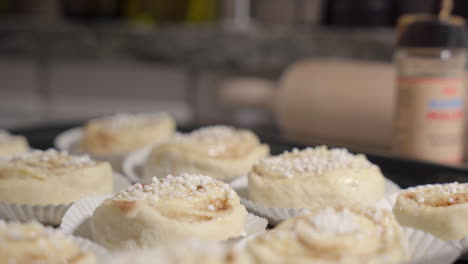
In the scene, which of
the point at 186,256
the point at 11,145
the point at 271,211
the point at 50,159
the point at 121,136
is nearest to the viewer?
the point at 186,256

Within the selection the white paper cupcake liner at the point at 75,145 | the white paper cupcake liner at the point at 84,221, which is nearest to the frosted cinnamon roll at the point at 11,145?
the white paper cupcake liner at the point at 75,145

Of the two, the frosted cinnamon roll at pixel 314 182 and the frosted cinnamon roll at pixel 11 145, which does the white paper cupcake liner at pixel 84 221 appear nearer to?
the frosted cinnamon roll at pixel 314 182

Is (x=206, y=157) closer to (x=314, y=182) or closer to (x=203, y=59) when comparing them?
(x=314, y=182)

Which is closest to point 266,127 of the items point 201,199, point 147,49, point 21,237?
point 147,49

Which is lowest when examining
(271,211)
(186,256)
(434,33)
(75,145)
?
(75,145)

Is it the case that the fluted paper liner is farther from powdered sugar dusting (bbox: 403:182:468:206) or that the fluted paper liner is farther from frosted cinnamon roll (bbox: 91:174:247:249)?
powdered sugar dusting (bbox: 403:182:468:206)

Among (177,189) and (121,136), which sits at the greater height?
(177,189)

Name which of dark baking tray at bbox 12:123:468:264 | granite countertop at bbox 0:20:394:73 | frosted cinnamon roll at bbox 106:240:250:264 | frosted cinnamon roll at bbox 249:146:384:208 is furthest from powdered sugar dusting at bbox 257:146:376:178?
granite countertop at bbox 0:20:394:73

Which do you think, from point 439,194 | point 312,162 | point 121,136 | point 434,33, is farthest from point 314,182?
point 121,136
